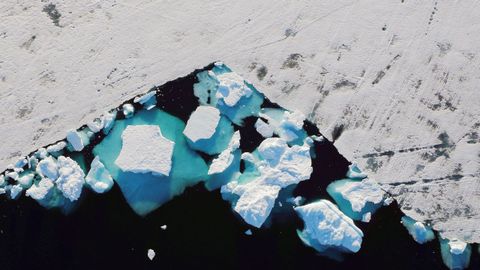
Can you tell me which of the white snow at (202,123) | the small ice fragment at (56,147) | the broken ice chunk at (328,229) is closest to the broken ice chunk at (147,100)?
the white snow at (202,123)

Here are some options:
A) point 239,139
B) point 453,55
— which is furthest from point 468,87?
point 239,139

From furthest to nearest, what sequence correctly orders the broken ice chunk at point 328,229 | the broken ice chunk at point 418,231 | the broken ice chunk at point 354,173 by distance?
the broken ice chunk at point 354,173 → the broken ice chunk at point 418,231 → the broken ice chunk at point 328,229

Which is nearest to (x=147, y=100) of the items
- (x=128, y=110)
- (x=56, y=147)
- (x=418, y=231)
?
(x=128, y=110)

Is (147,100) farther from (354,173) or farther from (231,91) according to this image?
(354,173)

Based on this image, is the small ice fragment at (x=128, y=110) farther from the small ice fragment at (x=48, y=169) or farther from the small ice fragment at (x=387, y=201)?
the small ice fragment at (x=387, y=201)

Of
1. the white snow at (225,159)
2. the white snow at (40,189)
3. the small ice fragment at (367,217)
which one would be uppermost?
the white snow at (225,159)
